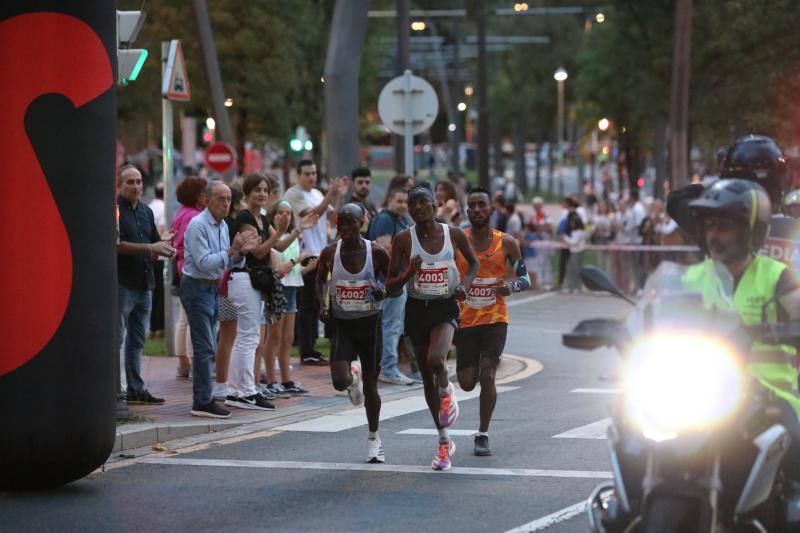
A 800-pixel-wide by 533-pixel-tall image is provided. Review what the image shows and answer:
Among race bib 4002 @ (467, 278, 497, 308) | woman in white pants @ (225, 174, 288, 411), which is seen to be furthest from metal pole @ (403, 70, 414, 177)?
race bib 4002 @ (467, 278, 497, 308)

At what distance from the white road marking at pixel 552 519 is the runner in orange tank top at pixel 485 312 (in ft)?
6.73

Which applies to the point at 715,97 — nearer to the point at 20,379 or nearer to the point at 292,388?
the point at 292,388

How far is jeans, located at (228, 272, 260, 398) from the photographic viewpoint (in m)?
12.9

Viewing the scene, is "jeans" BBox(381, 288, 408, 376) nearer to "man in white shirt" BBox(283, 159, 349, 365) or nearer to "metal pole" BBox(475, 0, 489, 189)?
"man in white shirt" BBox(283, 159, 349, 365)

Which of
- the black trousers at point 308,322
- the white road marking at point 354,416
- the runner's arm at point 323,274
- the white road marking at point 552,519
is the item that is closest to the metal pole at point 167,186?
the black trousers at point 308,322

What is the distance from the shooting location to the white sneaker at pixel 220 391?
43.4ft

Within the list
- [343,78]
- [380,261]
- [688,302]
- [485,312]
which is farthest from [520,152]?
[688,302]

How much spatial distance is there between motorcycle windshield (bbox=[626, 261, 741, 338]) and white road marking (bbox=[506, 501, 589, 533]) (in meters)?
2.25

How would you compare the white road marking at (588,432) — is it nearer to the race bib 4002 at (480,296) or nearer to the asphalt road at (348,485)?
the asphalt road at (348,485)

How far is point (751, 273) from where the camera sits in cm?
597

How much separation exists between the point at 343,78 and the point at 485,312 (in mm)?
9249

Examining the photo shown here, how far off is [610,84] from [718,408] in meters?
41.2

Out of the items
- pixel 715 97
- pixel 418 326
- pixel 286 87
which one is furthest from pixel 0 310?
pixel 286 87

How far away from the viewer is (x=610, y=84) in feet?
150
